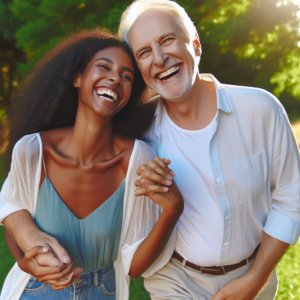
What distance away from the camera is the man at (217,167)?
2.50 metres

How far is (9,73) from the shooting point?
48.0 feet

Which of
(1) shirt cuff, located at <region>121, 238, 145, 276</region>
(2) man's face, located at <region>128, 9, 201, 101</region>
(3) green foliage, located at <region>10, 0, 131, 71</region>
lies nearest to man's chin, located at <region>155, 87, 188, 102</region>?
(2) man's face, located at <region>128, 9, 201, 101</region>

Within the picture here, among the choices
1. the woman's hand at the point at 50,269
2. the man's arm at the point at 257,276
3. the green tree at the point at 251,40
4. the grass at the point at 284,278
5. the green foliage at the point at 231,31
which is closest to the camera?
the woman's hand at the point at 50,269

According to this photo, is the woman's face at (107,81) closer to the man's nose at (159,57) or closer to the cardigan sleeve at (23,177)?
the man's nose at (159,57)

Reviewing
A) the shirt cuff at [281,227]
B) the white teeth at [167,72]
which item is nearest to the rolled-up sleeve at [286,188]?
the shirt cuff at [281,227]

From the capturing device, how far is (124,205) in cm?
247

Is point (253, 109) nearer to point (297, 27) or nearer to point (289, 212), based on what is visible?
point (289, 212)

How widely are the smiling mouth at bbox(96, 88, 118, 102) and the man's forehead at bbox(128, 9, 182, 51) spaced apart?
37cm

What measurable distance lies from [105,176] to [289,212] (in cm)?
129

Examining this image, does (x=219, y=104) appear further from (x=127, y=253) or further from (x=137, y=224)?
(x=127, y=253)

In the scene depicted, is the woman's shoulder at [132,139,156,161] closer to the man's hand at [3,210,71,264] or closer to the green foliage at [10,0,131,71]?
the man's hand at [3,210,71,264]

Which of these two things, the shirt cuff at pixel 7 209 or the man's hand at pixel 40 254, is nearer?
the man's hand at pixel 40 254

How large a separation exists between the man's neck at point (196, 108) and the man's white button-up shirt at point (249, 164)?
0.28 ft

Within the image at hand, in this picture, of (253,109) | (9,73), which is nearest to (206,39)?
(253,109)
